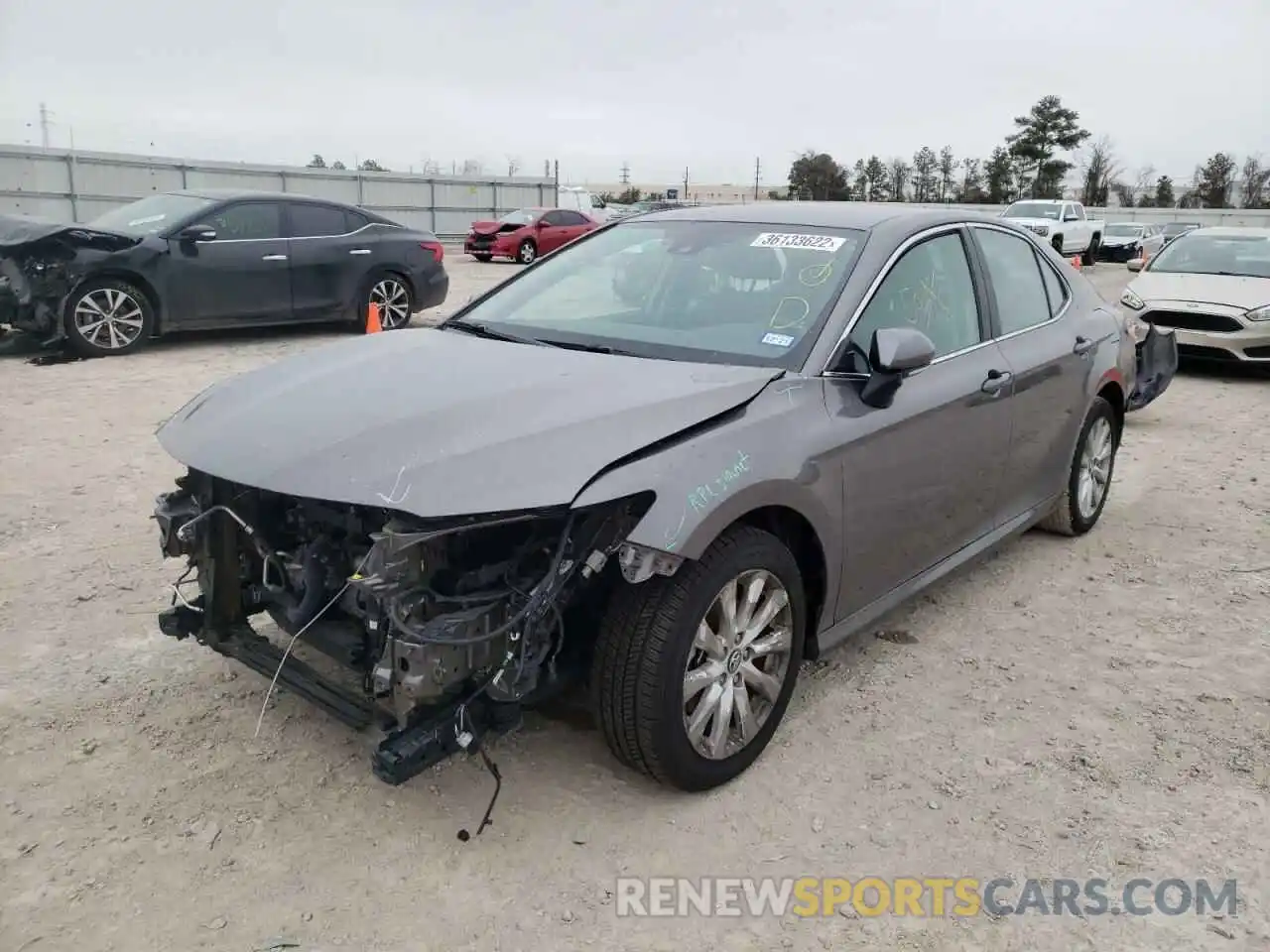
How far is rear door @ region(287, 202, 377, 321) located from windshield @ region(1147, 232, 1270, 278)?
889cm

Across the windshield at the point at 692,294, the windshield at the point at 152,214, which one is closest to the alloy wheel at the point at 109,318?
the windshield at the point at 152,214

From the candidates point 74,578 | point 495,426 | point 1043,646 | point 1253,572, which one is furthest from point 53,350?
point 1253,572

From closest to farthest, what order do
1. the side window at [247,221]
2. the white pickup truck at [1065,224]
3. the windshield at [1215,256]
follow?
the side window at [247,221]
the windshield at [1215,256]
the white pickup truck at [1065,224]

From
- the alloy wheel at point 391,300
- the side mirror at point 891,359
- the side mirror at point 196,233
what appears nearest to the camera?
the side mirror at point 891,359

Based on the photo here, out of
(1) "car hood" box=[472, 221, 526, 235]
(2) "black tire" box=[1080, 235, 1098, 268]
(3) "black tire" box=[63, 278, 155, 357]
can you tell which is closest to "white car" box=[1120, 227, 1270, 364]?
(3) "black tire" box=[63, 278, 155, 357]

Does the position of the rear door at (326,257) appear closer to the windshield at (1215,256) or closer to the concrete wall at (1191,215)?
the windshield at (1215,256)

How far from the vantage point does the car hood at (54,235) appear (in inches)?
348

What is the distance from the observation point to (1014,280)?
15.1 ft

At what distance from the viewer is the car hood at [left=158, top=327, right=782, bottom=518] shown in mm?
2598

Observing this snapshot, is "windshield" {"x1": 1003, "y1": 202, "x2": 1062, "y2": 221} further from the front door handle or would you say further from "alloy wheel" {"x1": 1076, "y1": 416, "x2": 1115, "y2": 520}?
the front door handle

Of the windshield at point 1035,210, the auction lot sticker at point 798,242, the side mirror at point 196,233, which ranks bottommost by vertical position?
the side mirror at point 196,233

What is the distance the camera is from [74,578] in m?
4.49

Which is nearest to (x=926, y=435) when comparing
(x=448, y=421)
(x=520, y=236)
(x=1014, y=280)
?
(x=1014, y=280)

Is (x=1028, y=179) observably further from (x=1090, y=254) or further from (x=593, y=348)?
(x=593, y=348)
